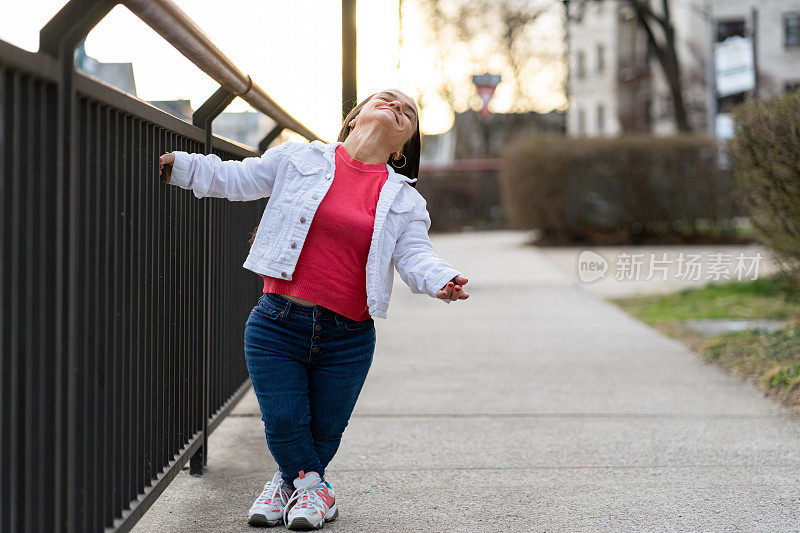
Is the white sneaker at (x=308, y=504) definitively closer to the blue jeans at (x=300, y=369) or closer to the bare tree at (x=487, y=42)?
the blue jeans at (x=300, y=369)

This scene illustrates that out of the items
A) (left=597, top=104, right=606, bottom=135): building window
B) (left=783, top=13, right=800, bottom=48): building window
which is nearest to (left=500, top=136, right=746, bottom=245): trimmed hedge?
(left=783, top=13, right=800, bottom=48): building window

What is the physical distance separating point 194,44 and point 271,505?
1.49 meters

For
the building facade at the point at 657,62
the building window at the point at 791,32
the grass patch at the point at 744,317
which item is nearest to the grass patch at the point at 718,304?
the grass patch at the point at 744,317

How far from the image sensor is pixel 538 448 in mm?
4234

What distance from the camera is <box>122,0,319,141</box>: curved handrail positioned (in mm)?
2434

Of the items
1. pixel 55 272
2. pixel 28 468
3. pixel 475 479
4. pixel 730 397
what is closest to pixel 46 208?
pixel 55 272

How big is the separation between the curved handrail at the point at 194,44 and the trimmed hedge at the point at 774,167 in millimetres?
3401

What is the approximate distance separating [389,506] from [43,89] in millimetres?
2024

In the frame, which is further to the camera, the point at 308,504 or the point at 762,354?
the point at 762,354

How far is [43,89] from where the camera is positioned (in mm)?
1952

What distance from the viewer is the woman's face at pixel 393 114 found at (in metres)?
3.09

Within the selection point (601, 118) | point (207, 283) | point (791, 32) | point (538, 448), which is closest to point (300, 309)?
point (207, 283)

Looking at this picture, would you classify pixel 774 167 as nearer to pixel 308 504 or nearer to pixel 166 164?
pixel 308 504

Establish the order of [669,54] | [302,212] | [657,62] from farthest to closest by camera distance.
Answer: [657,62] < [669,54] < [302,212]
